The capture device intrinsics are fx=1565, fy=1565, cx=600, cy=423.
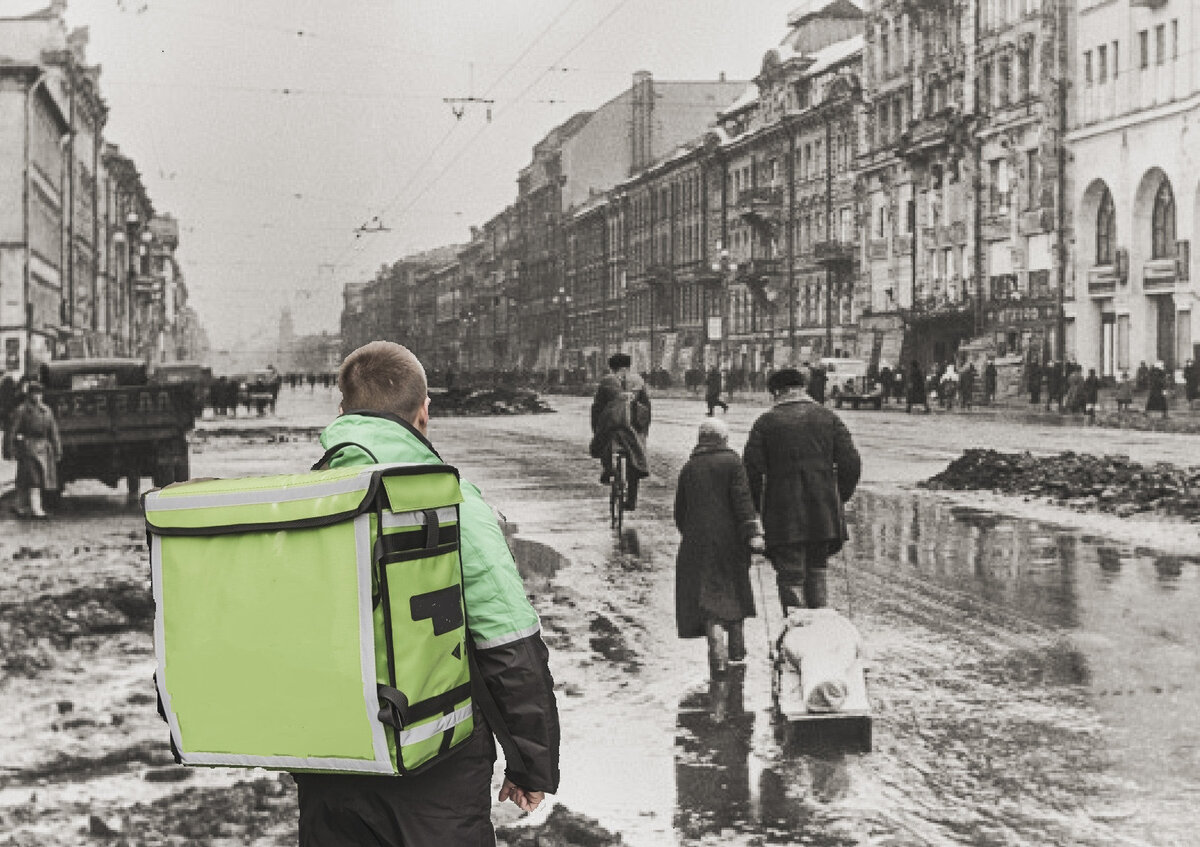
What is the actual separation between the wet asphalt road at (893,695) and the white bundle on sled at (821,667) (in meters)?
0.18

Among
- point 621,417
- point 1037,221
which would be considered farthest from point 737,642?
point 1037,221

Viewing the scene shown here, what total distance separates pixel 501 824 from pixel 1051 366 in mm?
38826

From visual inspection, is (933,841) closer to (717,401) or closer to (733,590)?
(733,590)

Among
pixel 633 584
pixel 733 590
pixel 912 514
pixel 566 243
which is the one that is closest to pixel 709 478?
pixel 733 590

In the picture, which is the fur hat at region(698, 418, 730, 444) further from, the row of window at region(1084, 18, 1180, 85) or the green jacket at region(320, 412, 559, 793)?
the row of window at region(1084, 18, 1180, 85)

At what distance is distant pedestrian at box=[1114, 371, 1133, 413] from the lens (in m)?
37.2

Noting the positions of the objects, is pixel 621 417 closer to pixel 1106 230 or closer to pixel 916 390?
pixel 1106 230

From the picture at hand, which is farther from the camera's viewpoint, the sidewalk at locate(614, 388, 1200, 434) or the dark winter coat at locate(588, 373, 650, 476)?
the sidewalk at locate(614, 388, 1200, 434)

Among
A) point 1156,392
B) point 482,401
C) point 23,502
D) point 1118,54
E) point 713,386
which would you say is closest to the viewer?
point 23,502

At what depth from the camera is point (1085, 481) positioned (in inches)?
771

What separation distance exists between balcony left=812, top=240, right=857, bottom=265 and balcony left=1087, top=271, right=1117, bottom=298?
572 inches

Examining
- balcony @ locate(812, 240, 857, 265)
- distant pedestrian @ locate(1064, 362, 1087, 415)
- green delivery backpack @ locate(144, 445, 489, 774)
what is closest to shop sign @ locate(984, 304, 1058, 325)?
distant pedestrian @ locate(1064, 362, 1087, 415)

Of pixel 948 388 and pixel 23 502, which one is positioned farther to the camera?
pixel 948 388

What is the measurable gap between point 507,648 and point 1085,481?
17.6 m
